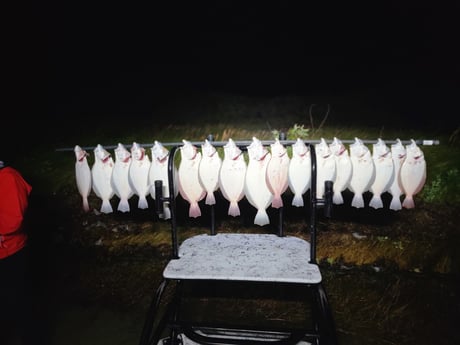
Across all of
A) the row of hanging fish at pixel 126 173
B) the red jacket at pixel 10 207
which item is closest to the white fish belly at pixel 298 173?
the row of hanging fish at pixel 126 173

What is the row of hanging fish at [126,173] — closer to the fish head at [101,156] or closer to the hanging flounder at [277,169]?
the fish head at [101,156]

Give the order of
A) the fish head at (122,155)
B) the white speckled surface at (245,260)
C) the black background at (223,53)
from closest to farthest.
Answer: the white speckled surface at (245,260) < the fish head at (122,155) < the black background at (223,53)

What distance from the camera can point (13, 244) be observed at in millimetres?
1968

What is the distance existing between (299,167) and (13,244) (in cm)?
184

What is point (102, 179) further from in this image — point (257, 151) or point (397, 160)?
point (397, 160)

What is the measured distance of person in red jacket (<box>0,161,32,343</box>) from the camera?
6.10 ft

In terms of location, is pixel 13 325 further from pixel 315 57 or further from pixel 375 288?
pixel 315 57

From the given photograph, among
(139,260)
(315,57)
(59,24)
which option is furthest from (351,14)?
(139,260)

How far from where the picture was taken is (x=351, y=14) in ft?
10.1

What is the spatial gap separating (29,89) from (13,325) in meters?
2.49

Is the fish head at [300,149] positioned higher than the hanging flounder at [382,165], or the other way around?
the fish head at [300,149]

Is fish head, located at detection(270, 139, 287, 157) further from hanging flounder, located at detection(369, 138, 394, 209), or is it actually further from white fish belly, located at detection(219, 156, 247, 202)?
hanging flounder, located at detection(369, 138, 394, 209)

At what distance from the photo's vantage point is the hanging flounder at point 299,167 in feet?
5.95

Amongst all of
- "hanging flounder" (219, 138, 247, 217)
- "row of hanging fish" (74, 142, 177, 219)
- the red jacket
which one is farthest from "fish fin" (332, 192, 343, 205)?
the red jacket
